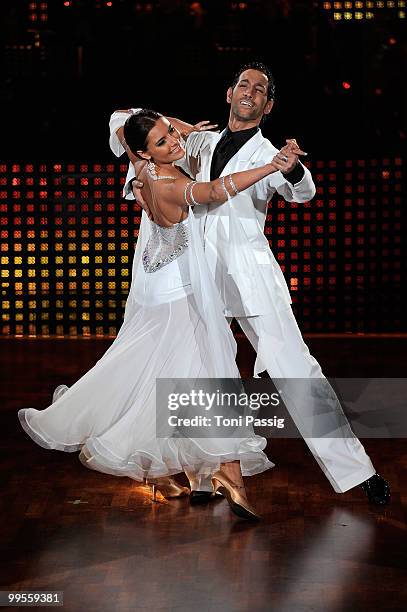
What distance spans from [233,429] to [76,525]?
2.19 feet

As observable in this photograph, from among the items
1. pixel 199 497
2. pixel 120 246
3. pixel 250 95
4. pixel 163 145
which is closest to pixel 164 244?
pixel 163 145

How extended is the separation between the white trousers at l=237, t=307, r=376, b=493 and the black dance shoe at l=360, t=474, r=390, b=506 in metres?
0.02

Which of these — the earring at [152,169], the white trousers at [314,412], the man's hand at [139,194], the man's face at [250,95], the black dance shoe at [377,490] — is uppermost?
the man's face at [250,95]

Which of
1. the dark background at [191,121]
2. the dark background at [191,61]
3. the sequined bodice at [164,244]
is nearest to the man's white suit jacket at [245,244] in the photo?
the sequined bodice at [164,244]

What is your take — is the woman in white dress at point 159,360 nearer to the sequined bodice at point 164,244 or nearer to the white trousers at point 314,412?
the sequined bodice at point 164,244

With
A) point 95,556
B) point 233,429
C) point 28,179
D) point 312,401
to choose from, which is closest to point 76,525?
point 95,556

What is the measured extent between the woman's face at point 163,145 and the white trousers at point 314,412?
662 millimetres

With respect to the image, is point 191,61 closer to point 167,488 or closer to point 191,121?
point 191,121

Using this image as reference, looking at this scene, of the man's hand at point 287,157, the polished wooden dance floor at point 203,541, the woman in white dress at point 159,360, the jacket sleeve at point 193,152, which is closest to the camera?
the polished wooden dance floor at point 203,541

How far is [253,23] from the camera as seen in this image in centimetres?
901

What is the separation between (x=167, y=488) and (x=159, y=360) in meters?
0.47

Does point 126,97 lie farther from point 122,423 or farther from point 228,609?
point 228,609

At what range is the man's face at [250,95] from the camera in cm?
446

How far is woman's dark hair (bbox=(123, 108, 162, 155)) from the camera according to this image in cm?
430
